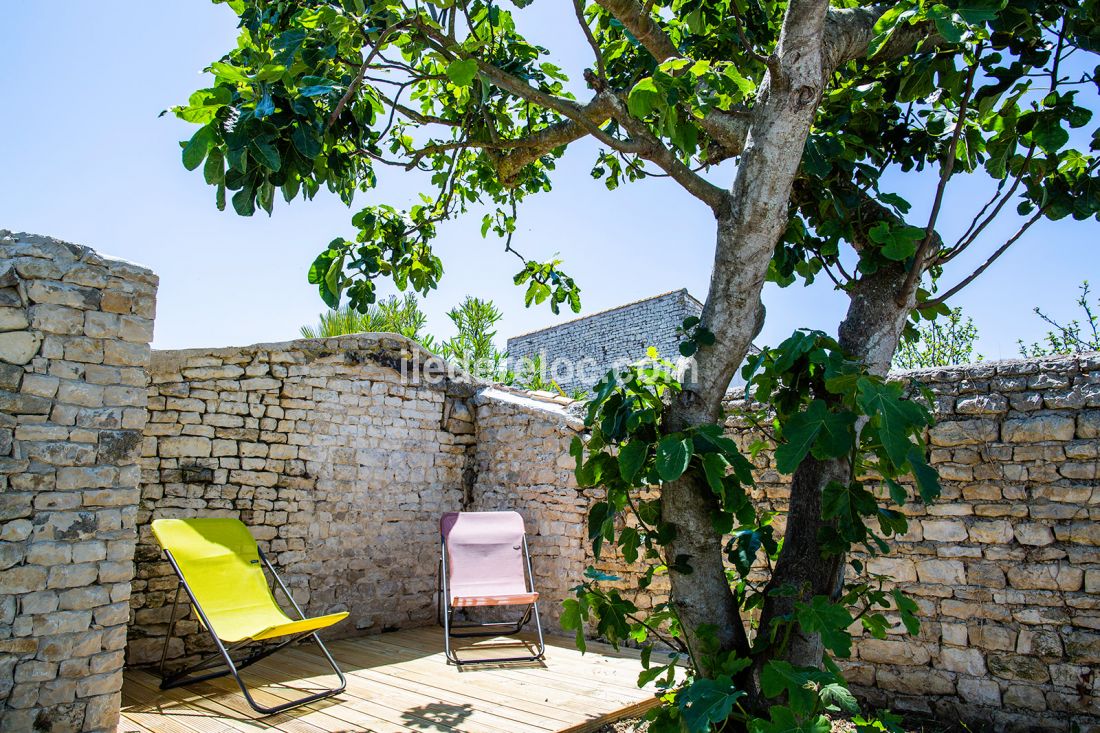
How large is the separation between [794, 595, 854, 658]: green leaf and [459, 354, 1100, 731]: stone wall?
95.2 inches

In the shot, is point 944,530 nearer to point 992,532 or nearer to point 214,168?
point 992,532

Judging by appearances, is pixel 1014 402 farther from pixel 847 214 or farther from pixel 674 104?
pixel 674 104

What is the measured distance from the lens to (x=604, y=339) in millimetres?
14672

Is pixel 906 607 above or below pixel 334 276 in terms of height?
below

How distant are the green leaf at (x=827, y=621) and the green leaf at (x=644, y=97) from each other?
1.62m

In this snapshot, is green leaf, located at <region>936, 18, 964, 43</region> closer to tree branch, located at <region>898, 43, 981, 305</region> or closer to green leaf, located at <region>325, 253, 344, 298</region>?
tree branch, located at <region>898, 43, 981, 305</region>

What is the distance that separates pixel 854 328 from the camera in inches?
96.2

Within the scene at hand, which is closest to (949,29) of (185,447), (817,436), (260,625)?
(817,436)

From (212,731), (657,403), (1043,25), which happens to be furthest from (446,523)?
(1043,25)

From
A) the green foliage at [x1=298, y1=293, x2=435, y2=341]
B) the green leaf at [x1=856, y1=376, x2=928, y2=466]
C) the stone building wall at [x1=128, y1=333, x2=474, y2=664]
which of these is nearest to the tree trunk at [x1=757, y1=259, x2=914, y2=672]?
the green leaf at [x1=856, y1=376, x2=928, y2=466]

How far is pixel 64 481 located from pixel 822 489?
329cm

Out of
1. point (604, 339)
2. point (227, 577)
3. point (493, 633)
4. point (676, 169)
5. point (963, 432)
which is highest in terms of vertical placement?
point (604, 339)

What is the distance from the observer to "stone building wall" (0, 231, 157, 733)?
2.88 meters

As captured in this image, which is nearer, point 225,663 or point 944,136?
point 944,136
